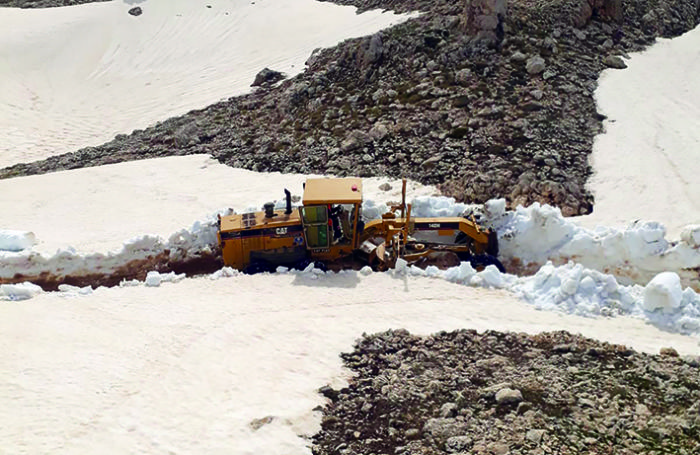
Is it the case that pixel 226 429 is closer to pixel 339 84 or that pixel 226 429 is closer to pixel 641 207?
pixel 641 207

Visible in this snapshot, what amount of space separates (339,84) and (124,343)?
16965 mm

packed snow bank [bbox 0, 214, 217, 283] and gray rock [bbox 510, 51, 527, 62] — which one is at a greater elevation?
gray rock [bbox 510, 51, 527, 62]

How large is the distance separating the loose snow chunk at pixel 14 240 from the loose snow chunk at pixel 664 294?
1555 centimetres

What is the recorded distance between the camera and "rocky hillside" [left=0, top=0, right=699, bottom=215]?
2169 centimetres

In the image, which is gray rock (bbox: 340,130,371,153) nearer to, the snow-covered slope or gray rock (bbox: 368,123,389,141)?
gray rock (bbox: 368,123,389,141)

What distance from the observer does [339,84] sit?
27688mm

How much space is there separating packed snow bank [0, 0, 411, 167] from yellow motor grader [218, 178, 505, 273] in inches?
638

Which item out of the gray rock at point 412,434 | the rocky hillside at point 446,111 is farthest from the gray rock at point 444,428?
the rocky hillside at point 446,111

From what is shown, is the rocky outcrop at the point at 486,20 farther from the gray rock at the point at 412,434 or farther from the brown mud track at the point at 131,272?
the gray rock at the point at 412,434

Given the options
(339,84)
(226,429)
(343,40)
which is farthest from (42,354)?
(343,40)

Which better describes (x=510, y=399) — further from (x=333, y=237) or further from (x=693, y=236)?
(x=693, y=236)

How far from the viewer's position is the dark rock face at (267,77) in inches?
1235

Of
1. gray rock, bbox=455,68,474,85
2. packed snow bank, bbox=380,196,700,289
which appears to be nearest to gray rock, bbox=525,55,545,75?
gray rock, bbox=455,68,474,85

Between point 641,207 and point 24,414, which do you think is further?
point 641,207
